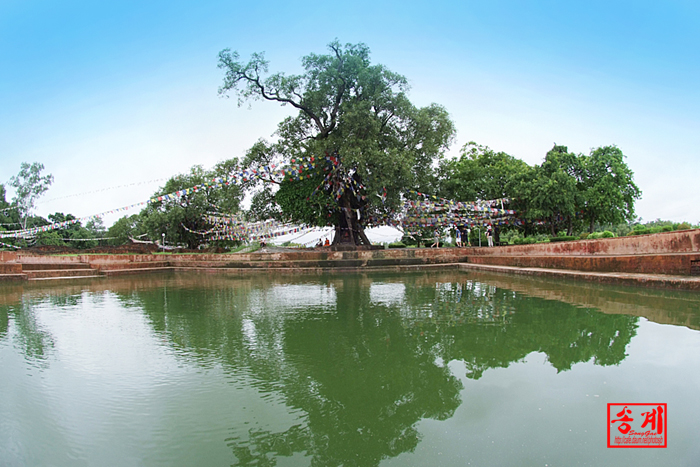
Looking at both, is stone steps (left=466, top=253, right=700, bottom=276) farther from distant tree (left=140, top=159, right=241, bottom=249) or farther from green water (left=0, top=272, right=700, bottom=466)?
distant tree (left=140, top=159, right=241, bottom=249)

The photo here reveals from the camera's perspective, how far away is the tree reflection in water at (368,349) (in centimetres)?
236

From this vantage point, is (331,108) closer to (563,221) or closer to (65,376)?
(563,221)

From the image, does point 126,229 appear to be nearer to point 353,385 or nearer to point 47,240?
point 47,240

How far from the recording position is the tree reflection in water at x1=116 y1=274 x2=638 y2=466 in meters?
2.36

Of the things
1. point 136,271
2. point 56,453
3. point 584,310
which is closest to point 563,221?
point 584,310

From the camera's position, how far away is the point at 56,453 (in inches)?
88.3

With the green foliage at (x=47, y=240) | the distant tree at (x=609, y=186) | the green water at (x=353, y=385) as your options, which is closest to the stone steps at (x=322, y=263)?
the green water at (x=353, y=385)

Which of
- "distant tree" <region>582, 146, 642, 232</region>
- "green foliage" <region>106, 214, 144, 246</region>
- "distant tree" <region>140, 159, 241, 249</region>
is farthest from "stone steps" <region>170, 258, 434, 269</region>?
"green foliage" <region>106, 214, 144, 246</region>

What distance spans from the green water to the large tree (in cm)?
1297

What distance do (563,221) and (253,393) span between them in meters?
24.8

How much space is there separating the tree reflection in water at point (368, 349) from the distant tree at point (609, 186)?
17.9 metres

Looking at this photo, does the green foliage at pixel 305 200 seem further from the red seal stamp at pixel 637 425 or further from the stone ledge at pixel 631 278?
the red seal stamp at pixel 637 425

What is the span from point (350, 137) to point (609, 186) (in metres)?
14.1

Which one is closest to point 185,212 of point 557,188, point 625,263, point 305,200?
point 305,200
